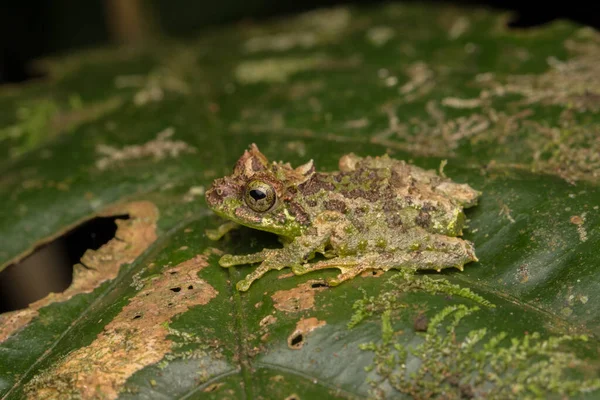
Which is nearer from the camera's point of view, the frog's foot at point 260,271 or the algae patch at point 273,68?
the frog's foot at point 260,271

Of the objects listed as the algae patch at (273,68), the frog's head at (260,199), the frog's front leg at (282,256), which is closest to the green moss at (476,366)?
the frog's front leg at (282,256)

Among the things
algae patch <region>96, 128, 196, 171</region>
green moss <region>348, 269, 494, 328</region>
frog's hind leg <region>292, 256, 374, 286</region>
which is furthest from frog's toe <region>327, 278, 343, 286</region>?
algae patch <region>96, 128, 196, 171</region>

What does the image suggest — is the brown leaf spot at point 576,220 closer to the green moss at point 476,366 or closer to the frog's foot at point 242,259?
the green moss at point 476,366

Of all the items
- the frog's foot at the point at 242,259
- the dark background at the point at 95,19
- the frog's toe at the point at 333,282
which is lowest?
the frog's toe at the point at 333,282

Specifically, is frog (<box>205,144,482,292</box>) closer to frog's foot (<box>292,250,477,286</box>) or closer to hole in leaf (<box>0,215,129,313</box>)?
frog's foot (<box>292,250,477,286</box>)

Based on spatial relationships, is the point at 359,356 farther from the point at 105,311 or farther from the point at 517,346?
the point at 105,311

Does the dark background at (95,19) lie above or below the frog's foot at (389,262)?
above

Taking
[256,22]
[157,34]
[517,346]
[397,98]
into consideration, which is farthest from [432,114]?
[157,34]
